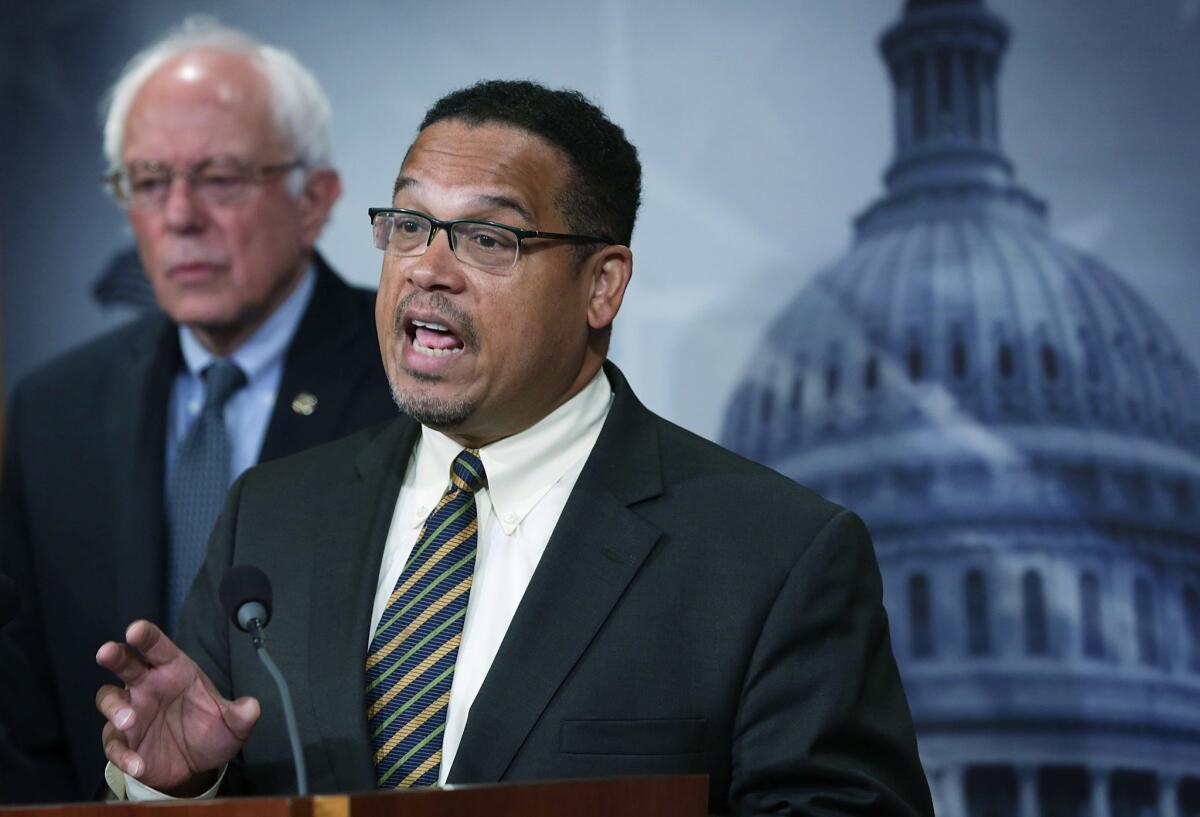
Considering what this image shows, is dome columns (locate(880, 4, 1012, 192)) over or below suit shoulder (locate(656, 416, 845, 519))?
over

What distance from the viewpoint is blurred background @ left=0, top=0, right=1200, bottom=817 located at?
3.54 m

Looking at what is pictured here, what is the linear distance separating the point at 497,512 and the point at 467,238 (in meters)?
0.40

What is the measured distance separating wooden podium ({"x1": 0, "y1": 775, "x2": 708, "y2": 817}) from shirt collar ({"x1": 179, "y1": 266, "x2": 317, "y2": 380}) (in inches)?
79.6

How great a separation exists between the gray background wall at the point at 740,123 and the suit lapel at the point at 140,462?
0.65 metres

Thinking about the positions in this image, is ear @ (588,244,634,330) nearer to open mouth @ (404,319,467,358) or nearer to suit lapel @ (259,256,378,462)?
open mouth @ (404,319,467,358)

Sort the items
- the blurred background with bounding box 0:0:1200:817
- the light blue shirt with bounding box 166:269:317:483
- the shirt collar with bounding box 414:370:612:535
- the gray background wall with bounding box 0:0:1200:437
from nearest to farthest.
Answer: the shirt collar with bounding box 414:370:612:535 → the light blue shirt with bounding box 166:269:317:483 → the blurred background with bounding box 0:0:1200:817 → the gray background wall with bounding box 0:0:1200:437

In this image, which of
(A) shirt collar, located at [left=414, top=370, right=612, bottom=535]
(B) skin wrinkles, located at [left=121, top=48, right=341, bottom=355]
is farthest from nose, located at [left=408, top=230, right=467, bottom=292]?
(B) skin wrinkles, located at [left=121, top=48, right=341, bottom=355]

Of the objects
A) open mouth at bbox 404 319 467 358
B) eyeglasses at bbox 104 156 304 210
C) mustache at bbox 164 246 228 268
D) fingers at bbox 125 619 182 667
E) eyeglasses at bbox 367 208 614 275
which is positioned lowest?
fingers at bbox 125 619 182 667

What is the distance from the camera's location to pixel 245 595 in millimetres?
1835

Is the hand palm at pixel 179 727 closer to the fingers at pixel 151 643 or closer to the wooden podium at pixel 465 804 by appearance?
the fingers at pixel 151 643

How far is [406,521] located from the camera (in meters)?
2.32

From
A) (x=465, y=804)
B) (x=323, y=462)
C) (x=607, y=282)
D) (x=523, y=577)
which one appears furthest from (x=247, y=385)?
(x=465, y=804)

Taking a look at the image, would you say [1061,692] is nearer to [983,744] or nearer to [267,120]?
[983,744]

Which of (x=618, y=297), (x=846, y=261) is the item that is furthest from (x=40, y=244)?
(x=618, y=297)
